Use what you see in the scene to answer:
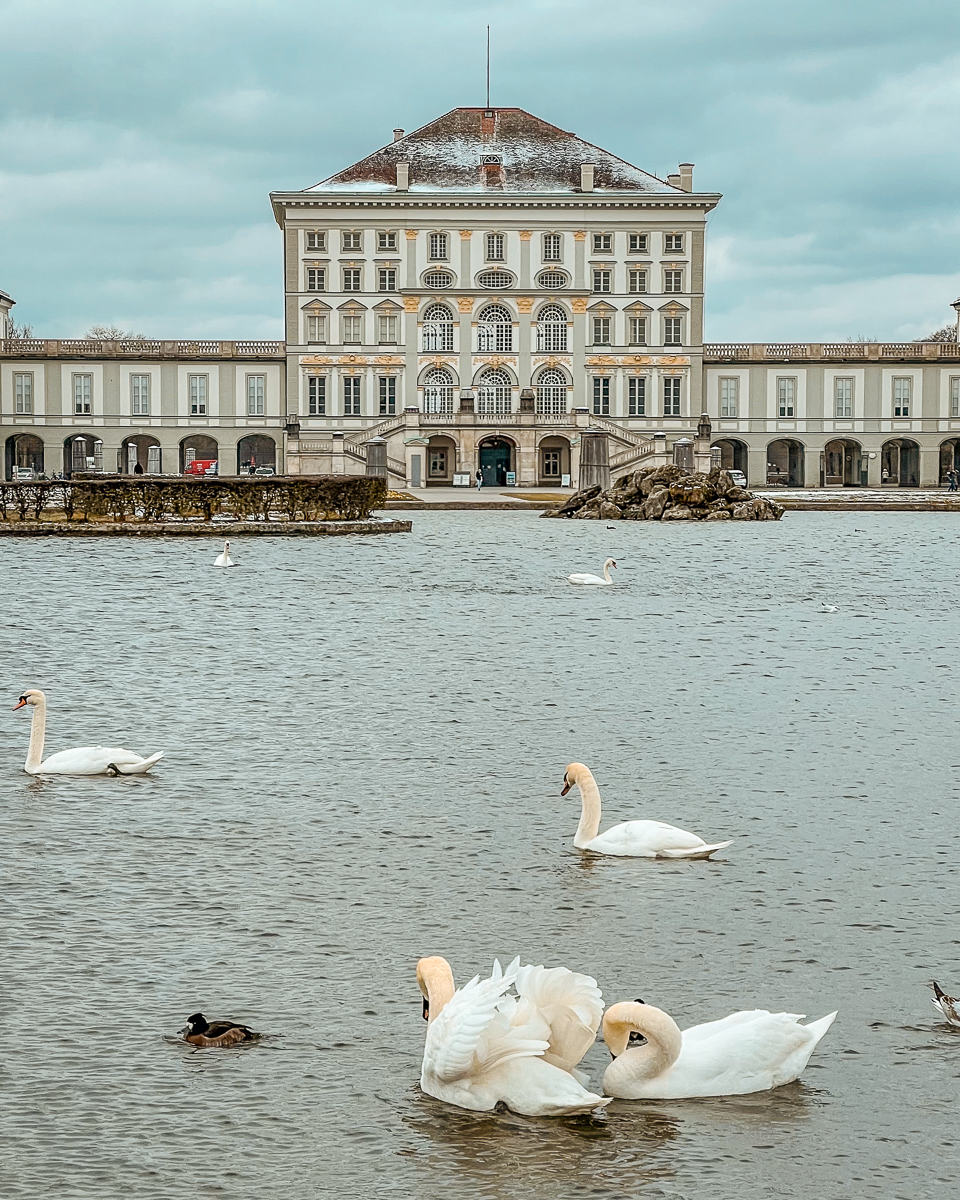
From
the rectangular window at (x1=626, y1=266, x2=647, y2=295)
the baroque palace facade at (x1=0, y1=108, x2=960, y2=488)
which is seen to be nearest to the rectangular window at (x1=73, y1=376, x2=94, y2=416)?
the baroque palace facade at (x1=0, y1=108, x2=960, y2=488)

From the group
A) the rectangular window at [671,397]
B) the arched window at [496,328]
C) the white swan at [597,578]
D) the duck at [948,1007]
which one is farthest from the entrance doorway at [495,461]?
the duck at [948,1007]

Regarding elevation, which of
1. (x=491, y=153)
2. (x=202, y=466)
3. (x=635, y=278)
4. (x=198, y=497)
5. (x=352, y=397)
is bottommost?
(x=198, y=497)

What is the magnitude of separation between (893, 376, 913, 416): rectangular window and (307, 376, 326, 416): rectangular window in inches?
1262

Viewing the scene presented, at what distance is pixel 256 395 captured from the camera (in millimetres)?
97562

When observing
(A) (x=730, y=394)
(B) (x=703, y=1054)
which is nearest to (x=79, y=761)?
(B) (x=703, y=1054)

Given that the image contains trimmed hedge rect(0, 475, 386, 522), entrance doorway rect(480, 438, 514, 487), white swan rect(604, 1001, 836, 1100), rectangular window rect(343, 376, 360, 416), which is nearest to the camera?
white swan rect(604, 1001, 836, 1100)

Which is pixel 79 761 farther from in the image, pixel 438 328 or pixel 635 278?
pixel 635 278

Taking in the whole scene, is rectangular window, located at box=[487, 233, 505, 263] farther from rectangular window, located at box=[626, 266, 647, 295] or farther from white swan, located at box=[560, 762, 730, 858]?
white swan, located at box=[560, 762, 730, 858]

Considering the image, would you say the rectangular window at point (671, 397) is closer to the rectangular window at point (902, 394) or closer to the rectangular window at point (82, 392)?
the rectangular window at point (902, 394)

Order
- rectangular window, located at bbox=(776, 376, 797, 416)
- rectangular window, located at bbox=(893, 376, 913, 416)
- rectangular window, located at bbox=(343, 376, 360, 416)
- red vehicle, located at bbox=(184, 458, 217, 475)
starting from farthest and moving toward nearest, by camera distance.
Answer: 1. rectangular window, located at bbox=(893, 376, 913, 416)
2. rectangular window, located at bbox=(776, 376, 797, 416)
3. rectangular window, located at bbox=(343, 376, 360, 416)
4. red vehicle, located at bbox=(184, 458, 217, 475)

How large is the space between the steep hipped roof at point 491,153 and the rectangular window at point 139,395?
559 inches

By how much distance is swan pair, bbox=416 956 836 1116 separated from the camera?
5.04 m

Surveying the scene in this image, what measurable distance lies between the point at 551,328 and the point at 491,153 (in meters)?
11.4

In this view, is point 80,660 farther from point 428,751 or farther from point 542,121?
point 542,121
